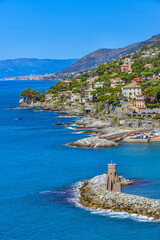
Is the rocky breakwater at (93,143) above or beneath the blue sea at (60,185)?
above

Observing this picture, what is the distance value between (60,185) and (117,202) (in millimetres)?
8680

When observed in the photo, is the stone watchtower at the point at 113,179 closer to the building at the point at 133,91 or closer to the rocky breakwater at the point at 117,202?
the rocky breakwater at the point at 117,202

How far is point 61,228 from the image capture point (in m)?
29.9

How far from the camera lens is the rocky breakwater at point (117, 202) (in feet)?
100

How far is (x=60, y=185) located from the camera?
129 feet

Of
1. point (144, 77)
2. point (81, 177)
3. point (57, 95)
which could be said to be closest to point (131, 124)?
point (81, 177)

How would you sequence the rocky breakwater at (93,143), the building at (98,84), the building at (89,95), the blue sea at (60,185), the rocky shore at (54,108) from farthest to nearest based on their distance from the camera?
the building at (98,84)
the building at (89,95)
the rocky shore at (54,108)
the rocky breakwater at (93,143)
the blue sea at (60,185)

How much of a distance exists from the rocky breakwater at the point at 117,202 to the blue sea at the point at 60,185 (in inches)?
34.2

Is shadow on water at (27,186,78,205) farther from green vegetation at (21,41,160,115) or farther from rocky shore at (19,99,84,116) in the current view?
rocky shore at (19,99,84,116)

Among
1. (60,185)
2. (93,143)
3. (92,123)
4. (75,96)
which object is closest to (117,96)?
(92,123)

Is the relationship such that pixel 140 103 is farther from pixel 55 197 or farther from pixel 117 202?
pixel 117 202

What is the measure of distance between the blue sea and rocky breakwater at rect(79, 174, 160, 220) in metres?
0.87

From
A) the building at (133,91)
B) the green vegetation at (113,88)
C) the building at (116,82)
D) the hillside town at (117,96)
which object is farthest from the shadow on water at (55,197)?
the building at (116,82)

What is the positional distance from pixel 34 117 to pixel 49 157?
47872 mm
